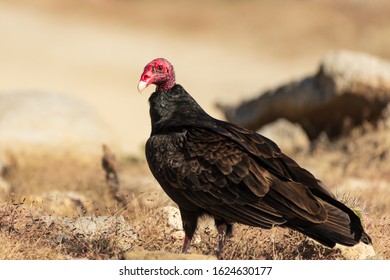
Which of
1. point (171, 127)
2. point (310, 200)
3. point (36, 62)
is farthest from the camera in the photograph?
point (36, 62)

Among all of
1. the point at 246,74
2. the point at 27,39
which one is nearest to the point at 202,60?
the point at 246,74

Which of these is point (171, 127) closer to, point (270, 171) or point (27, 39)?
point (270, 171)

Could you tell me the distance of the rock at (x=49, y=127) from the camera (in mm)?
14727

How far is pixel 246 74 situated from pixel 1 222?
38.3m

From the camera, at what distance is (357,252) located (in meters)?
7.07

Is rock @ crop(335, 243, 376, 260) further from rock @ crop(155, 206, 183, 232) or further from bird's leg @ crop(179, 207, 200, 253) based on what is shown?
rock @ crop(155, 206, 183, 232)

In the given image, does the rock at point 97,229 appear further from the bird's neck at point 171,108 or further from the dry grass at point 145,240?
the bird's neck at point 171,108

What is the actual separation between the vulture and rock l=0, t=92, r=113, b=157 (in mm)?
7729

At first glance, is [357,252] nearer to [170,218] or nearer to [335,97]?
[170,218]

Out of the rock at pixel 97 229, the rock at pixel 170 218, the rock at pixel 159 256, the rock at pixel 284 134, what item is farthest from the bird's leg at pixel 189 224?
the rock at pixel 284 134

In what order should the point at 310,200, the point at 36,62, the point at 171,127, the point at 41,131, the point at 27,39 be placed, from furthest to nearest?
the point at 27,39
the point at 36,62
the point at 41,131
the point at 171,127
the point at 310,200

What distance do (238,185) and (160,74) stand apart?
1.49m

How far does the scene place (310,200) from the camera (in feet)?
21.9

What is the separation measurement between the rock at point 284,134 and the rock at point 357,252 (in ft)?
32.6
